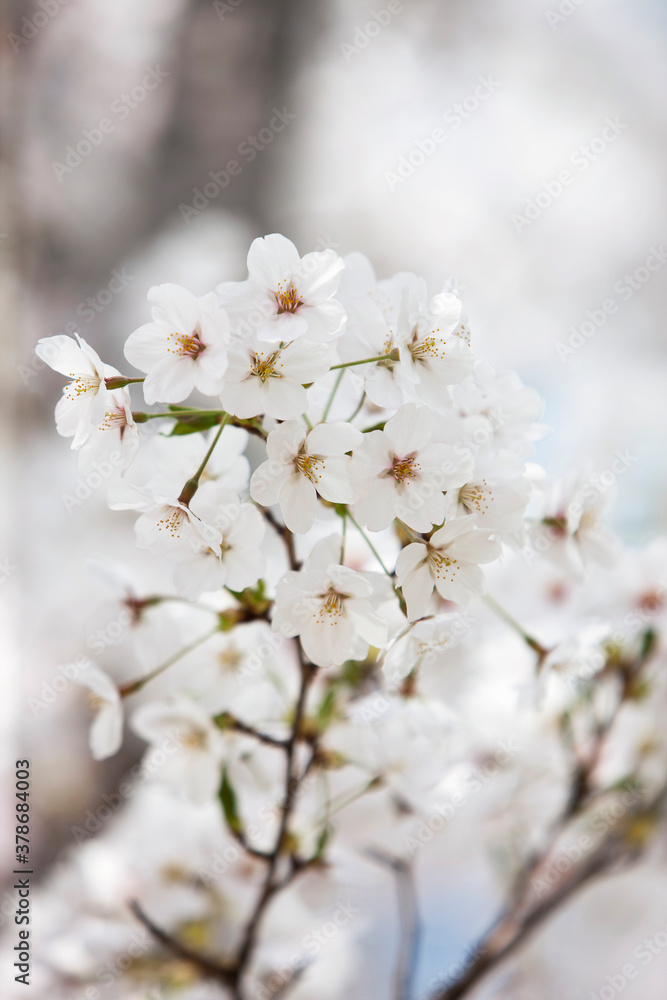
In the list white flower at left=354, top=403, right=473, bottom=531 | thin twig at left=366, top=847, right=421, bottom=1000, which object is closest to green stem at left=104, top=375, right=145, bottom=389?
white flower at left=354, top=403, right=473, bottom=531

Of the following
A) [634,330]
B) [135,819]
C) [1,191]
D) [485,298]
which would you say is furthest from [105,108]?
[135,819]

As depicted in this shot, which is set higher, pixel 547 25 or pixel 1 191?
pixel 547 25

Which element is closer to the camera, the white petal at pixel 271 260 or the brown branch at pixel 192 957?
the white petal at pixel 271 260

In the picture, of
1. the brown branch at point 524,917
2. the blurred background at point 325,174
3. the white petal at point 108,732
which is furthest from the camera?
the blurred background at point 325,174

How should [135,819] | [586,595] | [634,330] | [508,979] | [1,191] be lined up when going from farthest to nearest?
[634,330], [1,191], [508,979], [135,819], [586,595]

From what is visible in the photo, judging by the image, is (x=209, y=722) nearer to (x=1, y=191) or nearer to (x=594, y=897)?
(x=594, y=897)

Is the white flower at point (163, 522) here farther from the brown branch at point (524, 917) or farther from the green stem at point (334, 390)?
the brown branch at point (524, 917)

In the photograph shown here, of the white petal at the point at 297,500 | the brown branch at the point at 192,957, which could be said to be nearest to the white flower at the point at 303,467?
the white petal at the point at 297,500

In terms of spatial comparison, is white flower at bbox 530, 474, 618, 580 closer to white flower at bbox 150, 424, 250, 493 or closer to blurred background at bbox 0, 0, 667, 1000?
white flower at bbox 150, 424, 250, 493
